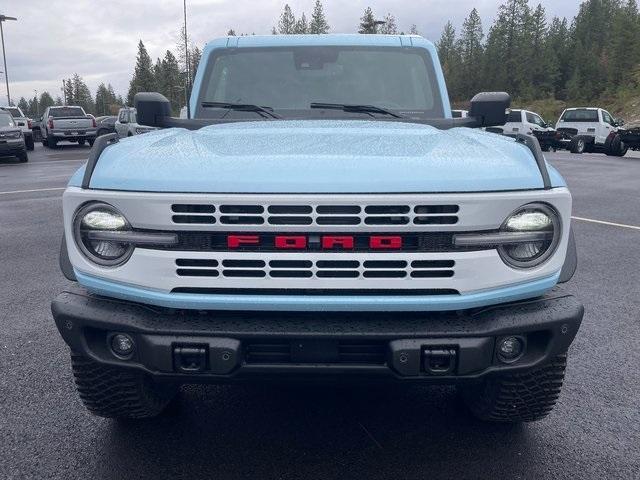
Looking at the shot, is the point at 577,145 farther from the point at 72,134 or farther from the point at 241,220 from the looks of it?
the point at 241,220

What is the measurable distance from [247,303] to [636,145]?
24812 millimetres

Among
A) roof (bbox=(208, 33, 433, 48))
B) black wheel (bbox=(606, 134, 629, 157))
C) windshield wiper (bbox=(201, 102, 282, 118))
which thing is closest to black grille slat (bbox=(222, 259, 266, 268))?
windshield wiper (bbox=(201, 102, 282, 118))

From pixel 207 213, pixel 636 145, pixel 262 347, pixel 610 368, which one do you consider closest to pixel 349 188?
pixel 207 213

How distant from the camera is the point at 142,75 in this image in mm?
108250

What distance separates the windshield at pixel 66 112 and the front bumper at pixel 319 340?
1178 inches

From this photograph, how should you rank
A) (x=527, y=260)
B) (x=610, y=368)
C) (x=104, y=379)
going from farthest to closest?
(x=610, y=368) < (x=104, y=379) < (x=527, y=260)

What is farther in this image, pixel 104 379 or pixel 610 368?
pixel 610 368

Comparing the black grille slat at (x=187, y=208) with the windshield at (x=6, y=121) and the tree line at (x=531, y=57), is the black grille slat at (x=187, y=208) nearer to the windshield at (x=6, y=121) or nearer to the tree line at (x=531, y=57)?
the windshield at (x=6, y=121)

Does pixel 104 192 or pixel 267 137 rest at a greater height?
pixel 267 137

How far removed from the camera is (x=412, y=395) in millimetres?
3375

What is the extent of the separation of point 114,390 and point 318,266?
1.12 metres


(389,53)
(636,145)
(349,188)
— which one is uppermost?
(389,53)

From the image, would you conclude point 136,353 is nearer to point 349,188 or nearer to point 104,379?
point 104,379

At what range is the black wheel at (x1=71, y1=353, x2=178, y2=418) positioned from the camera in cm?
270
